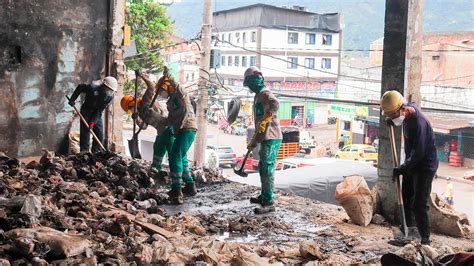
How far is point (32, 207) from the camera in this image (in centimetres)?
526

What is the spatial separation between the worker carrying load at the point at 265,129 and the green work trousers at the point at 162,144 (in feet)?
4.76

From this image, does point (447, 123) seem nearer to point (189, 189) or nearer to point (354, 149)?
point (354, 149)

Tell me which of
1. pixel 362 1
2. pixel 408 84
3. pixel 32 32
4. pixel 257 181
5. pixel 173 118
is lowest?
pixel 257 181

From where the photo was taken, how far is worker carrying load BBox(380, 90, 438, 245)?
5.67m

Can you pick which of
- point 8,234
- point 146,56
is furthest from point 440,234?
point 146,56

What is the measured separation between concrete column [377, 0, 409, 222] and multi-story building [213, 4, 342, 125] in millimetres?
20490

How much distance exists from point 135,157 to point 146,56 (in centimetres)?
1093

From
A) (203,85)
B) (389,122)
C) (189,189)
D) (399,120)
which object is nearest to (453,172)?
(203,85)

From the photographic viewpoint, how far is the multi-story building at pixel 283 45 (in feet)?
91.6

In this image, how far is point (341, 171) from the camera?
11422mm

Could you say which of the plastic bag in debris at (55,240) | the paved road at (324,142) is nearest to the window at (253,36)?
the paved road at (324,142)

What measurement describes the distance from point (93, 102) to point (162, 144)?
1.70 m

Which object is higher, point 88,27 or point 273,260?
point 88,27

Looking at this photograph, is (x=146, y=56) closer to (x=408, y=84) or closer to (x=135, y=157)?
(x=135, y=157)
